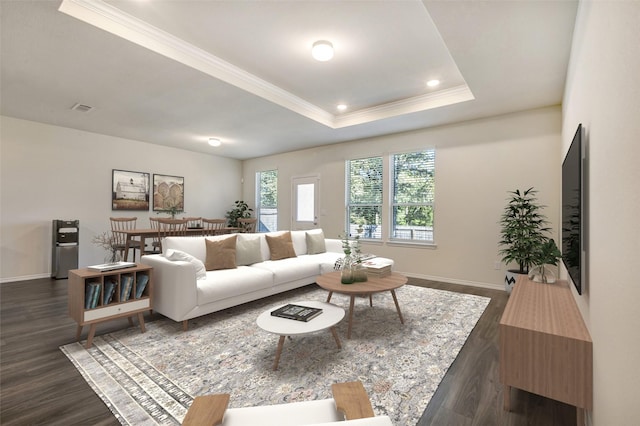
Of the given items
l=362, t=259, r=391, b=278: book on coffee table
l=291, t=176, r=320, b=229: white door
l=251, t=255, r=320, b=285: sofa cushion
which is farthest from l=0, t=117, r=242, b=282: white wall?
l=362, t=259, r=391, b=278: book on coffee table

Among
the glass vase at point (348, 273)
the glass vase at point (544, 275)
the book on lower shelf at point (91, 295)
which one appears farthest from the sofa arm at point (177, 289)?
the glass vase at point (544, 275)

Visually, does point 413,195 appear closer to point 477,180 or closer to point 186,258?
point 477,180

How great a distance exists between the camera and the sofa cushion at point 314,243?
14.9 feet

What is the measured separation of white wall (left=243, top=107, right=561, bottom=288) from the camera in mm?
3877

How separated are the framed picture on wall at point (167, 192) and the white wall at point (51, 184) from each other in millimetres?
181

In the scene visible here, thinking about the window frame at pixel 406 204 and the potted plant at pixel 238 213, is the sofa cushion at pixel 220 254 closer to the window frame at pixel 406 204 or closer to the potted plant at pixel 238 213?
the window frame at pixel 406 204

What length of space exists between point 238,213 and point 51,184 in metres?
3.63

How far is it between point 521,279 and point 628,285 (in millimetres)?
2062

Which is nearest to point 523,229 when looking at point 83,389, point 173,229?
point 83,389

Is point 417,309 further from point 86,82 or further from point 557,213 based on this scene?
point 86,82

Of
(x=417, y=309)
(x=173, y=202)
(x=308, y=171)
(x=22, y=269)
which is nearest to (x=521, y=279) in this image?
(x=417, y=309)

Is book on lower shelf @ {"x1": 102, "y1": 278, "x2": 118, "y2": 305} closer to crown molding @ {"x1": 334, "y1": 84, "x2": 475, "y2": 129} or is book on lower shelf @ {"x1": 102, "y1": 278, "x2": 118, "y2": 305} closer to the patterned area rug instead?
the patterned area rug

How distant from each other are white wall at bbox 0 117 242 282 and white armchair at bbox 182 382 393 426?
5.74 metres

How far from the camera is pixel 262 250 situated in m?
3.97
